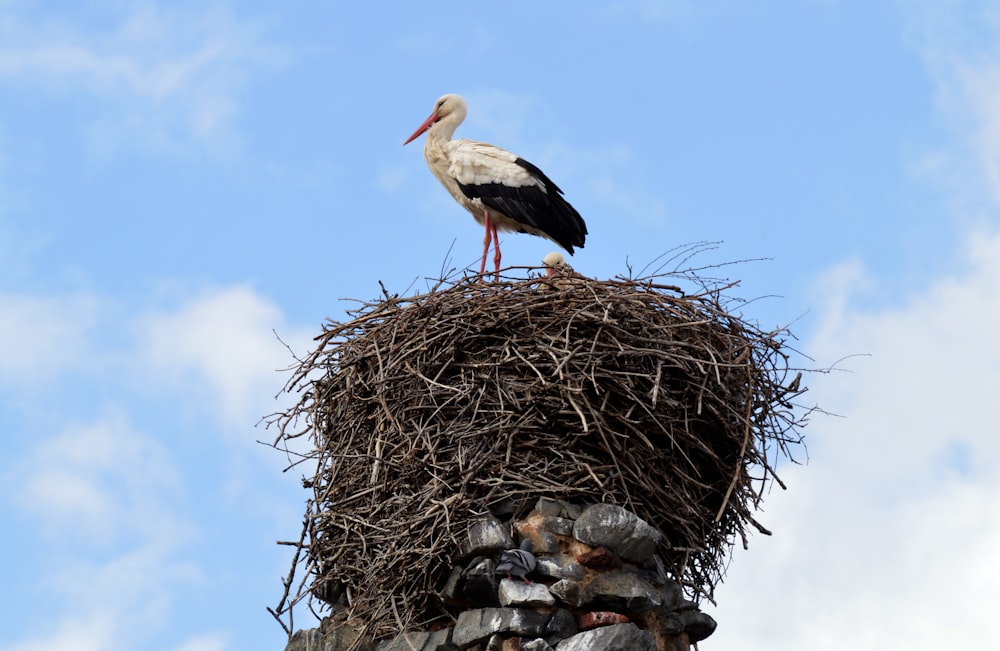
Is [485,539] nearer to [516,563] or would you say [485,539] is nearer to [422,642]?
[516,563]

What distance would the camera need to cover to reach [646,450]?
7.78 m

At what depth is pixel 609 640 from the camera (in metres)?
7.00

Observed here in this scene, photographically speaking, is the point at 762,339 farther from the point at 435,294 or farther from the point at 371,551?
the point at 371,551

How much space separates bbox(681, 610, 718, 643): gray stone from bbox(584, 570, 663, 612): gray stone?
418 mm

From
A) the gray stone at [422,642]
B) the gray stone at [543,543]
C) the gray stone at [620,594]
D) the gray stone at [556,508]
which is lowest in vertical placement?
the gray stone at [620,594]

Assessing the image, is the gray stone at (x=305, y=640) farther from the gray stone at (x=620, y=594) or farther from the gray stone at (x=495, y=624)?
the gray stone at (x=620, y=594)

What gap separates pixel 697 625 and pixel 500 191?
3669 mm

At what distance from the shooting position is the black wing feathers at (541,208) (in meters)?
9.91

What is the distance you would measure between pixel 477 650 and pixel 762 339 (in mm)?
2486

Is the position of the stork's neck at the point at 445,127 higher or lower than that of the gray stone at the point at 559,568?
higher

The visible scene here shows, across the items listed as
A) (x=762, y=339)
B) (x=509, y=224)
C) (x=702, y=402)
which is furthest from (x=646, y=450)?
(x=509, y=224)

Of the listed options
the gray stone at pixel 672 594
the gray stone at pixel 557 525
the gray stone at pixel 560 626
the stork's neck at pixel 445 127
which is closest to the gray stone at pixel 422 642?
the gray stone at pixel 560 626

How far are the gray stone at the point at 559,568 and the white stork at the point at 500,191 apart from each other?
10.1 feet

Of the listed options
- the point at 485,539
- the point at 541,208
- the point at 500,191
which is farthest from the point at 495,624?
the point at 500,191
